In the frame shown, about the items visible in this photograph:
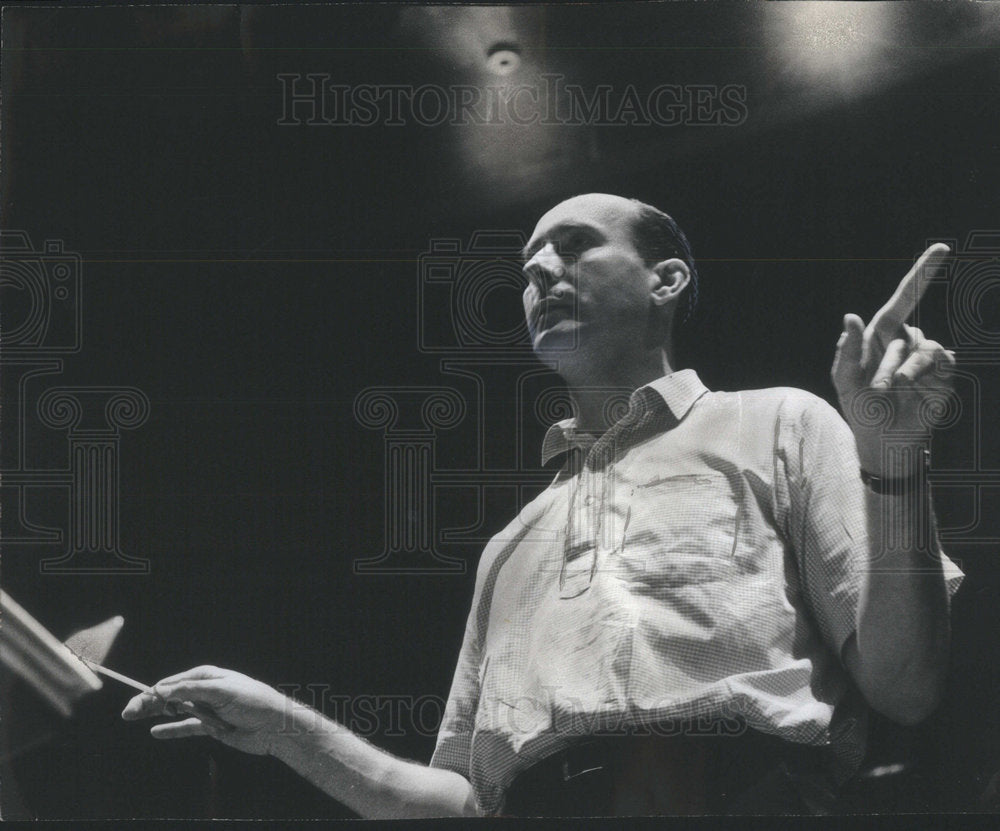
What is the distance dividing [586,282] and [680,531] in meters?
0.86

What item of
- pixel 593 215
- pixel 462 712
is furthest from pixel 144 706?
pixel 593 215

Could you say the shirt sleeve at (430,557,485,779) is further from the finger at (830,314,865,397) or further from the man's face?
the finger at (830,314,865,397)

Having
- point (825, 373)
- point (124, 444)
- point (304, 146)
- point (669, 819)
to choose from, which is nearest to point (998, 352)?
point (825, 373)

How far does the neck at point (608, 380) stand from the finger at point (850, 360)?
0.74m

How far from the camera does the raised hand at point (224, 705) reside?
4180 mm


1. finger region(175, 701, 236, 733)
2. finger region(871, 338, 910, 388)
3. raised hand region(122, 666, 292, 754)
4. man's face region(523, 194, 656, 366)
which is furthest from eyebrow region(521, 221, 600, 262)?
finger region(175, 701, 236, 733)

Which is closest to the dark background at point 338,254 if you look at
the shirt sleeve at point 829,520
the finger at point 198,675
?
the finger at point 198,675

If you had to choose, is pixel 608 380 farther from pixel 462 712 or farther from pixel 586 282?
pixel 462 712

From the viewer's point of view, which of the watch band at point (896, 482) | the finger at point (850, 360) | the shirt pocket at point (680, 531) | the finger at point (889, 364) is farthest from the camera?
the shirt pocket at point (680, 531)

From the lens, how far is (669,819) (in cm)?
410

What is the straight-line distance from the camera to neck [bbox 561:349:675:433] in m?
4.23

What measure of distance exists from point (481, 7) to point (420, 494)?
163 centimetres

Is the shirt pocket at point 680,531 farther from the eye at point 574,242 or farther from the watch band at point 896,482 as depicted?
the eye at point 574,242

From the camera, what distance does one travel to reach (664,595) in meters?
3.97
